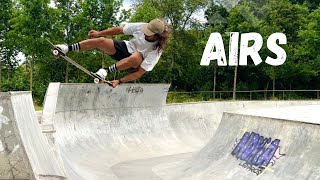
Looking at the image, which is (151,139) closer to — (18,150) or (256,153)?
(256,153)

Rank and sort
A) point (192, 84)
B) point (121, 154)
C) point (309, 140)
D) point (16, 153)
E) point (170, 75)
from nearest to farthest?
1. point (16, 153)
2. point (309, 140)
3. point (121, 154)
4. point (170, 75)
5. point (192, 84)

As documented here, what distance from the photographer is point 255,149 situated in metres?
8.26

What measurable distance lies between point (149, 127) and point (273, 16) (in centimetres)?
2607

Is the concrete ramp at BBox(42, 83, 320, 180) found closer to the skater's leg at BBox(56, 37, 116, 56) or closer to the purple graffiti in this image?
the purple graffiti

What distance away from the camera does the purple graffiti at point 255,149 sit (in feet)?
25.1

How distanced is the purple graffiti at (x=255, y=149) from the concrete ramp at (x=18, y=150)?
462 cm

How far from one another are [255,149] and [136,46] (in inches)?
123

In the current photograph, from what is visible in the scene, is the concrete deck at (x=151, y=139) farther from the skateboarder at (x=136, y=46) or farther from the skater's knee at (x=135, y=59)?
the skater's knee at (x=135, y=59)

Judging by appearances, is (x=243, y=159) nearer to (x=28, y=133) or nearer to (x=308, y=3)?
(x=28, y=133)

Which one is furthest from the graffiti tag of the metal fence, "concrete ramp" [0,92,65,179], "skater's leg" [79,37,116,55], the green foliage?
the metal fence

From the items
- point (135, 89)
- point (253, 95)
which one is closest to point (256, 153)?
point (135, 89)

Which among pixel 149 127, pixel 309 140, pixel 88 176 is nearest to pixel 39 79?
pixel 149 127

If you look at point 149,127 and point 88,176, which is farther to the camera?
point 149,127

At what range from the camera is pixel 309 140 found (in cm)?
673
